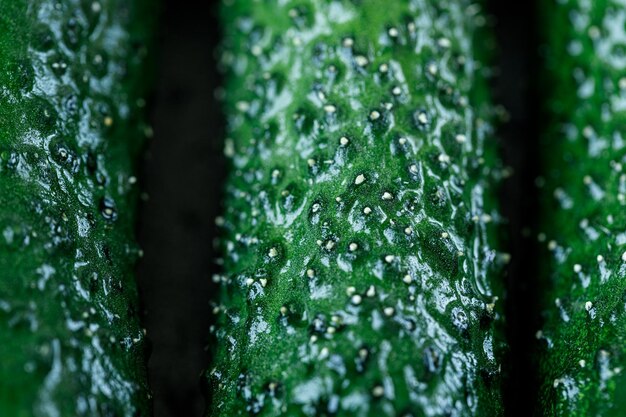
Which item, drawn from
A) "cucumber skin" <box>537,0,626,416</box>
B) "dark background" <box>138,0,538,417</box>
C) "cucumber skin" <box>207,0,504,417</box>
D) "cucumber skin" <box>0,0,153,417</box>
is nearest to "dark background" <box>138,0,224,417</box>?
"dark background" <box>138,0,538,417</box>

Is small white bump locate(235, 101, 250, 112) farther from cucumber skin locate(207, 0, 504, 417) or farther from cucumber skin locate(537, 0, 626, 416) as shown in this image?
cucumber skin locate(537, 0, 626, 416)

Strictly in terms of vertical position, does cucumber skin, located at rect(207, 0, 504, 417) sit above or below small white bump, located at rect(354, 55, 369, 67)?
below

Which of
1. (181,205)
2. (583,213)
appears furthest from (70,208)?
(583,213)

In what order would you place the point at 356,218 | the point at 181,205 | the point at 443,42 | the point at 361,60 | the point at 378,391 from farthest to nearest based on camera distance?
1. the point at 181,205
2. the point at 443,42
3. the point at 361,60
4. the point at 356,218
5. the point at 378,391

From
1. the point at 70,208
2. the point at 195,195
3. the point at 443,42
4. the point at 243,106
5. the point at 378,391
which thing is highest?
the point at 443,42

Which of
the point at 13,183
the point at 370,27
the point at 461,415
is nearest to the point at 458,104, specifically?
the point at 370,27

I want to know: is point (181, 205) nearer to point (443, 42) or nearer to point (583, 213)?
point (443, 42)
